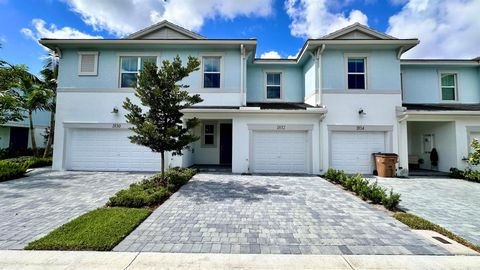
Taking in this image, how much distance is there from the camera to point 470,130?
10734 mm

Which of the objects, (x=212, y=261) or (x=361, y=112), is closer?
(x=212, y=261)

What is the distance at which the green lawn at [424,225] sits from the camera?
3.95 metres

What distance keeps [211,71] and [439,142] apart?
13030 mm

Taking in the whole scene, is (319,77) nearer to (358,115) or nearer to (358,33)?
(358,115)

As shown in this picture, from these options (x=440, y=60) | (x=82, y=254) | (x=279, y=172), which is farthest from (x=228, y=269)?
(x=440, y=60)

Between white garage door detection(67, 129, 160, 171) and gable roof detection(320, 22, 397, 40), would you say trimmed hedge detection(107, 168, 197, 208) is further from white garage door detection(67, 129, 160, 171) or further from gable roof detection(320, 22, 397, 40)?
gable roof detection(320, 22, 397, 40)

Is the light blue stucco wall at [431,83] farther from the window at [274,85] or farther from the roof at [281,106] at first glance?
the window at [274,85]

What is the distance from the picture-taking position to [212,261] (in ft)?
10.7

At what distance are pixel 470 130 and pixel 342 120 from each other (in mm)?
6383

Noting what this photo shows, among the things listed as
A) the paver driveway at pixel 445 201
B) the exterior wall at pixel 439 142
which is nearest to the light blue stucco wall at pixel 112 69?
the paver driveway at pixel 445 201

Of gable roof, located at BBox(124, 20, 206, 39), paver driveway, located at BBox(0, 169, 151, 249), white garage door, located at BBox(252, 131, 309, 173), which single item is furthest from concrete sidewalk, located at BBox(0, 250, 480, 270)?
gable roof, located at BBox(124, 20, 206, 39)

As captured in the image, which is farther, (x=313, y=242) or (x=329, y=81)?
(x=329, y=81)

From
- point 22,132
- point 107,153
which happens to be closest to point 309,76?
point 107,153

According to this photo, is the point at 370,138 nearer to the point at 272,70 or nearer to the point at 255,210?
the point at 272,70
